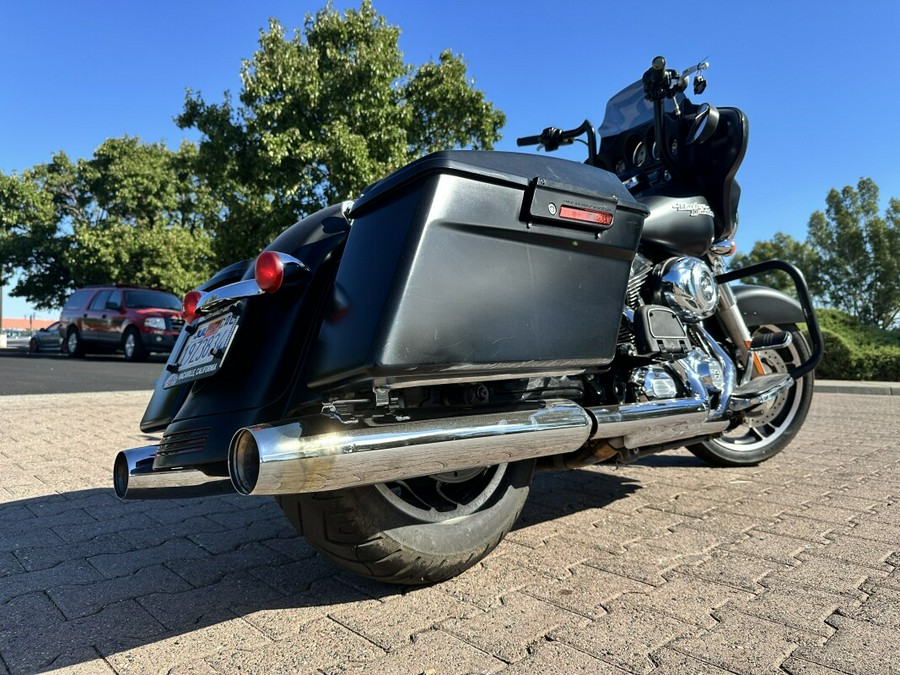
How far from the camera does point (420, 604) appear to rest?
1923 millimetres

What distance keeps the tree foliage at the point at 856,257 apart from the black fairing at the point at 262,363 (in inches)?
1026

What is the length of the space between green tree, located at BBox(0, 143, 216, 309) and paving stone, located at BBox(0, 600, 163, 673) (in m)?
25.2

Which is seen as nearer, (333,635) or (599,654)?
(599,654)

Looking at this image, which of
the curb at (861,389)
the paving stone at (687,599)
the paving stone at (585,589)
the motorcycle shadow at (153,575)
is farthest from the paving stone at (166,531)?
the curb at (861,389)

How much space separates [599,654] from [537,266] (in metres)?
1.04

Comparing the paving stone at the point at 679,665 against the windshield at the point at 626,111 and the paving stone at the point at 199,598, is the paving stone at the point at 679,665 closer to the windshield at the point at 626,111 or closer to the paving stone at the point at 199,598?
the paving stone at the point at 199,598

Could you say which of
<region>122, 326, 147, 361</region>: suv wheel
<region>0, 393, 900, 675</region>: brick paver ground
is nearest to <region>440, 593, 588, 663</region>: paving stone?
<region>0, 393, 900, 675</region>: brick paver ground

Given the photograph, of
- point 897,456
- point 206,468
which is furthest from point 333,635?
point 897,456

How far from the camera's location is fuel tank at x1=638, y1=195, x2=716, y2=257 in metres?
2.83

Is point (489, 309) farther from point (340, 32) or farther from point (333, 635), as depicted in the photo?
point (340, 32)

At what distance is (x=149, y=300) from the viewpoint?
14727 millimetres

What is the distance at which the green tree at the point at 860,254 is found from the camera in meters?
24.6

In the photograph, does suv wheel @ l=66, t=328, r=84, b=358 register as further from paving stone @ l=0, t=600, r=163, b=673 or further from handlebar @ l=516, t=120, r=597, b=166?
paving stone @ l=0, t=600, r=163, b=673

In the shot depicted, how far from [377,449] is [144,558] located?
1351mm
